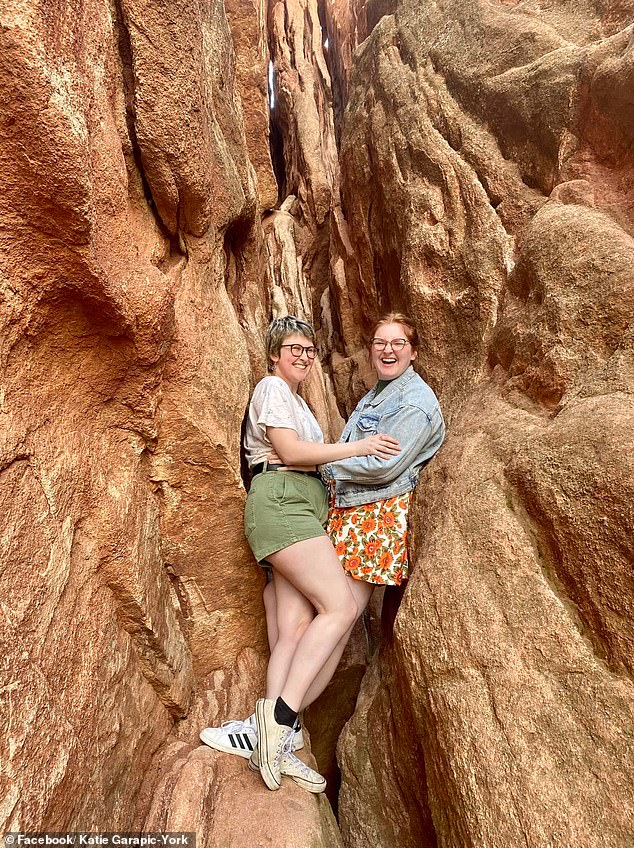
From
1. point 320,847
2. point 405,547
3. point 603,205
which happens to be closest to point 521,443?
point 405,547

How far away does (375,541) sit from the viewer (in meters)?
3.18

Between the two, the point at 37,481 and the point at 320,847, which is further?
the point at 320,847

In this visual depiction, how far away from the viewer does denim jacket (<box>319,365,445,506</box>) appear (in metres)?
3.15

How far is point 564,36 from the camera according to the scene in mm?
4160

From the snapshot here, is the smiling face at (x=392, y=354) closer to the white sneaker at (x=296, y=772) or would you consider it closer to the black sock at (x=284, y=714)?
the black sock at (x=284, y=714)

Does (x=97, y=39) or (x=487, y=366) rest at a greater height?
(x=97, y=39)

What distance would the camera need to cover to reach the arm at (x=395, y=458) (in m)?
3.12

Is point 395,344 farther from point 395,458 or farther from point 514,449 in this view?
point 514,449

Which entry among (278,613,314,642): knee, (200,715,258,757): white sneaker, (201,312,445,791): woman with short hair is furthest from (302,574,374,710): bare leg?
(200,715,258,757): white sneaker

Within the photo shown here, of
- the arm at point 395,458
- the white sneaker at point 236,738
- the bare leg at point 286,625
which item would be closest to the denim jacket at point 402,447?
the arm at point 395,458

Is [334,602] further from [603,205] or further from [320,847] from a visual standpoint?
[603,205]

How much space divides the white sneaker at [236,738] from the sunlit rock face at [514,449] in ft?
1.74

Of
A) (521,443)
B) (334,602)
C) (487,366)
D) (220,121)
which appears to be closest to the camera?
(521,443)

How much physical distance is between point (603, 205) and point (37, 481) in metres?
4.09
